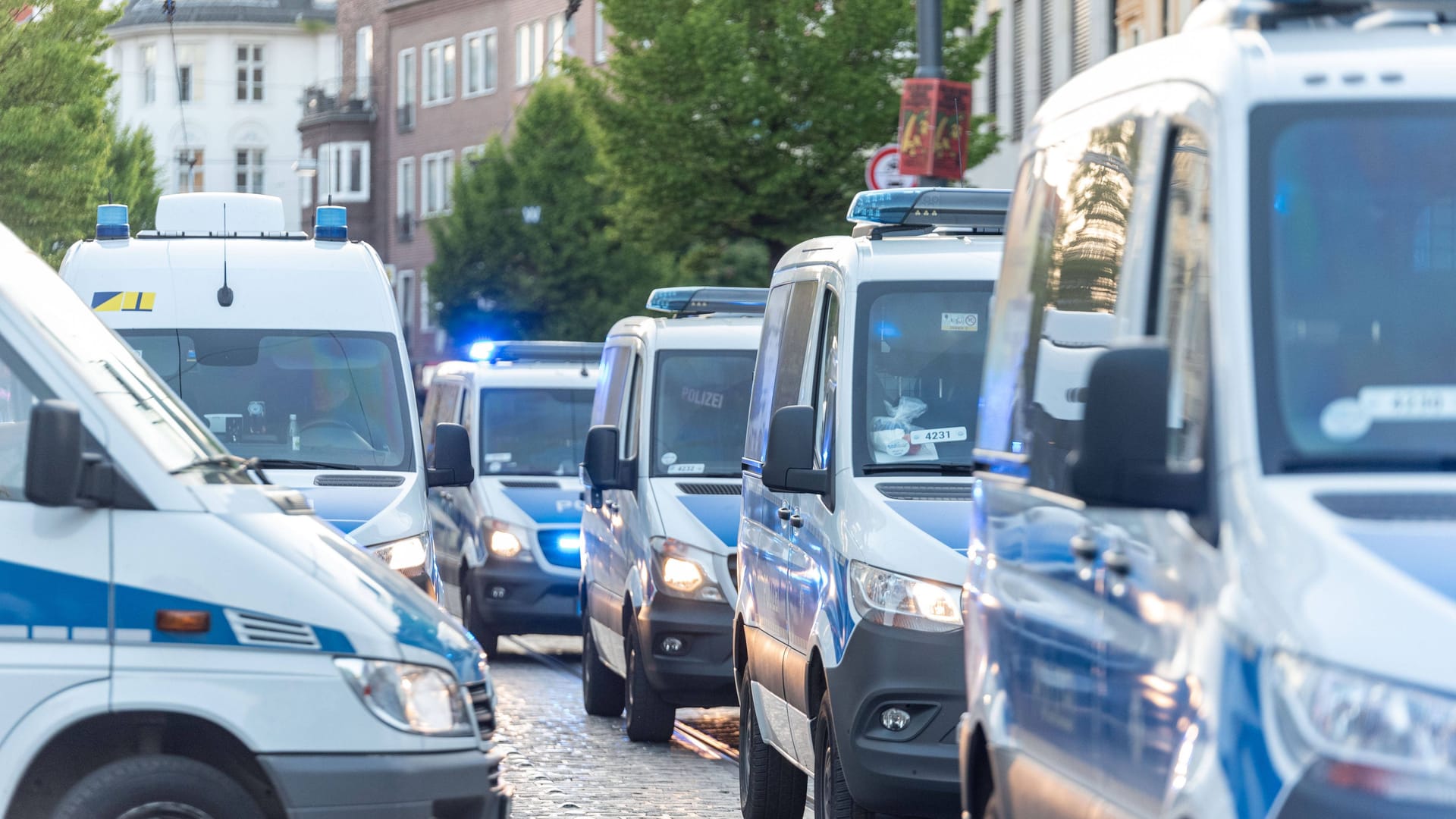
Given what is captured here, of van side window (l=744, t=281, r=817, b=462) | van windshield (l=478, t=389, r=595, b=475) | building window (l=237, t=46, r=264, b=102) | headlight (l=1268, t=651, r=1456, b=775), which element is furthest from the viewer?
building window (l=237, t=46, r=264, b=102)

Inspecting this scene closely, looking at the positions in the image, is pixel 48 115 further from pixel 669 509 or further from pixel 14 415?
pixel 14 415

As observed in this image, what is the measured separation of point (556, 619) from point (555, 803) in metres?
7.10

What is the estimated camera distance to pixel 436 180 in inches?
3105

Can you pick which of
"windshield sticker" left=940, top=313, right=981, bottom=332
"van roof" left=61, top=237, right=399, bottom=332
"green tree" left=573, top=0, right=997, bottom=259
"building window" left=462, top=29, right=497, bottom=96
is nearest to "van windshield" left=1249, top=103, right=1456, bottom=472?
"windshield sticker" left=940, top=313, right=981, bottom=332

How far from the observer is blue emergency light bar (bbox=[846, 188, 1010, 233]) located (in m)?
9.48

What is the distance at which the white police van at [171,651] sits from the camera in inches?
219

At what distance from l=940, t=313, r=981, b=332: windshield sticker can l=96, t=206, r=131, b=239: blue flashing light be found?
463 cm

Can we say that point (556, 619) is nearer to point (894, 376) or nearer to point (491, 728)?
point (894, 376)

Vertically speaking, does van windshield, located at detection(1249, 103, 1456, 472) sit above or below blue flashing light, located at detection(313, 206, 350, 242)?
below

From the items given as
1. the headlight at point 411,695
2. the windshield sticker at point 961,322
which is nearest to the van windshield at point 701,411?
the windshield sticker at point 961,322

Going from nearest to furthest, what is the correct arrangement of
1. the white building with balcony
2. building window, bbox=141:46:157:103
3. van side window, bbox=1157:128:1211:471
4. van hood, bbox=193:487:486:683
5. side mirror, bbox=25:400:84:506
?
van side window, bbox=1157:128:1211:471, side mirror, bbox=25:400:84:506, van hood, bbox=193:487:486:683, the white building with balcony, building window, bbox=141:46:157:103

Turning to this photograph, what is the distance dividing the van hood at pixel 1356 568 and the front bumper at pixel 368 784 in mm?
2295

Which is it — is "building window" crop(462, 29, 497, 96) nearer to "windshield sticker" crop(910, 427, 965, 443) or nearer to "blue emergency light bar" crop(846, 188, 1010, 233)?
"blue emergency light bar" crop(846, 188, 1010, 233)

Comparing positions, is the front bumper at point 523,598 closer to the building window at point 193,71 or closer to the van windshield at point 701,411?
the van windshield at point 701,411
